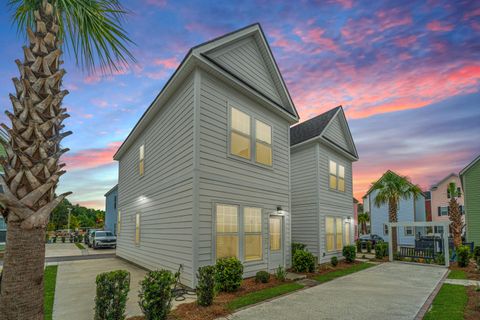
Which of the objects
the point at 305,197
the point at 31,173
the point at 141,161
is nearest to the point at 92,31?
the point at 31,173

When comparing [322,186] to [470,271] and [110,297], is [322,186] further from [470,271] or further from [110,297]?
→ [110,297]

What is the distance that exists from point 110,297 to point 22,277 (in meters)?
1.82

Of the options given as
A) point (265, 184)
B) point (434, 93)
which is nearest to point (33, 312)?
point (265, 184)

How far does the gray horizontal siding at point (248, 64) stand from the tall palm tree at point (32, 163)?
6.03 metres

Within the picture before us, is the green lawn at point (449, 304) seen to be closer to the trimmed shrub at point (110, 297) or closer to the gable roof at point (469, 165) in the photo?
the trimmed shrub at point (110, 297)

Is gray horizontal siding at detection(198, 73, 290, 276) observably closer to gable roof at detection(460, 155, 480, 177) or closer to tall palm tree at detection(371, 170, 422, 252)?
tall palm tree at detection(371, 170, 422, 252)

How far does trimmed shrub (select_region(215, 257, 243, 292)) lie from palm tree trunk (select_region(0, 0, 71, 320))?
16.0ft

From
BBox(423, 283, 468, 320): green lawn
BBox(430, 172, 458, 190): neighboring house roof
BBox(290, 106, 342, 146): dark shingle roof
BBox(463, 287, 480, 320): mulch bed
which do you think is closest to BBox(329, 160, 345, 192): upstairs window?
BBox(290, 106, 342, 146): dark shingle roof

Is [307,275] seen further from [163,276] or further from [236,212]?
[163,276]

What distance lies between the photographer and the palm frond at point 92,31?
4.85 meters

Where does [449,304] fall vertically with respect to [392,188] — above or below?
below

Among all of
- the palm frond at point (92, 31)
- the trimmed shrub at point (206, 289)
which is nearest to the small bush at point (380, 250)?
the trimmed shrub at point (206, 289)

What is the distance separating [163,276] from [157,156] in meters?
7.19

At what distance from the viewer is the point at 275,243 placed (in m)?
11.5
